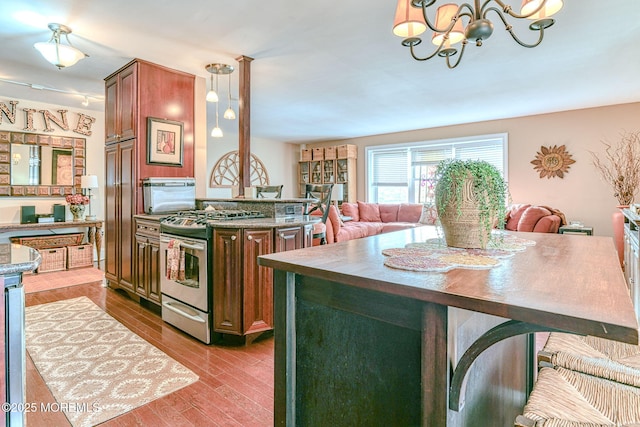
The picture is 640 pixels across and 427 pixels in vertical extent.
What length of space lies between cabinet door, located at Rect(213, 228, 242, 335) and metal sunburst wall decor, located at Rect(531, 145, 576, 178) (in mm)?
5833

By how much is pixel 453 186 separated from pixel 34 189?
20.1 feet

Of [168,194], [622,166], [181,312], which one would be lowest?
[181,312]

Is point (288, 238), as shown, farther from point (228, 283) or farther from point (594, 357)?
point (594, 357)

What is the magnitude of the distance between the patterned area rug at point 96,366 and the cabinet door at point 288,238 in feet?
3.54

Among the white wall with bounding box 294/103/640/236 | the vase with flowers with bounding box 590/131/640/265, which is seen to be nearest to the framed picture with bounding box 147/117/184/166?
the white wall with bounding box 294/103/640/236

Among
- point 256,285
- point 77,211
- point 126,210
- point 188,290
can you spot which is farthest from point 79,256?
point 256,285

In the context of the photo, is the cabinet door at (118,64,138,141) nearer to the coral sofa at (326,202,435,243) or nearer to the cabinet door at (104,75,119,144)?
the cabinet door at (104,75,119,144)

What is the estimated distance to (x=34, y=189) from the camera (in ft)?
16.9

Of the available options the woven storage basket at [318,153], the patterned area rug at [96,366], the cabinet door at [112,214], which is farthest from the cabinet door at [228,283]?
the woven storage basket at [318,153]

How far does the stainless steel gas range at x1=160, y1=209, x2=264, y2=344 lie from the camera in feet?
8.71

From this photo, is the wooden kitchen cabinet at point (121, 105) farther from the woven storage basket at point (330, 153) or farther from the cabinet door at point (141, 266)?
the woven storage basket at point (330, 153)

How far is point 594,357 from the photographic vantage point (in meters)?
1.13

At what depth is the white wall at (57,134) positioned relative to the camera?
4965mm

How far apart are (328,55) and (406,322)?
3.23 meters
